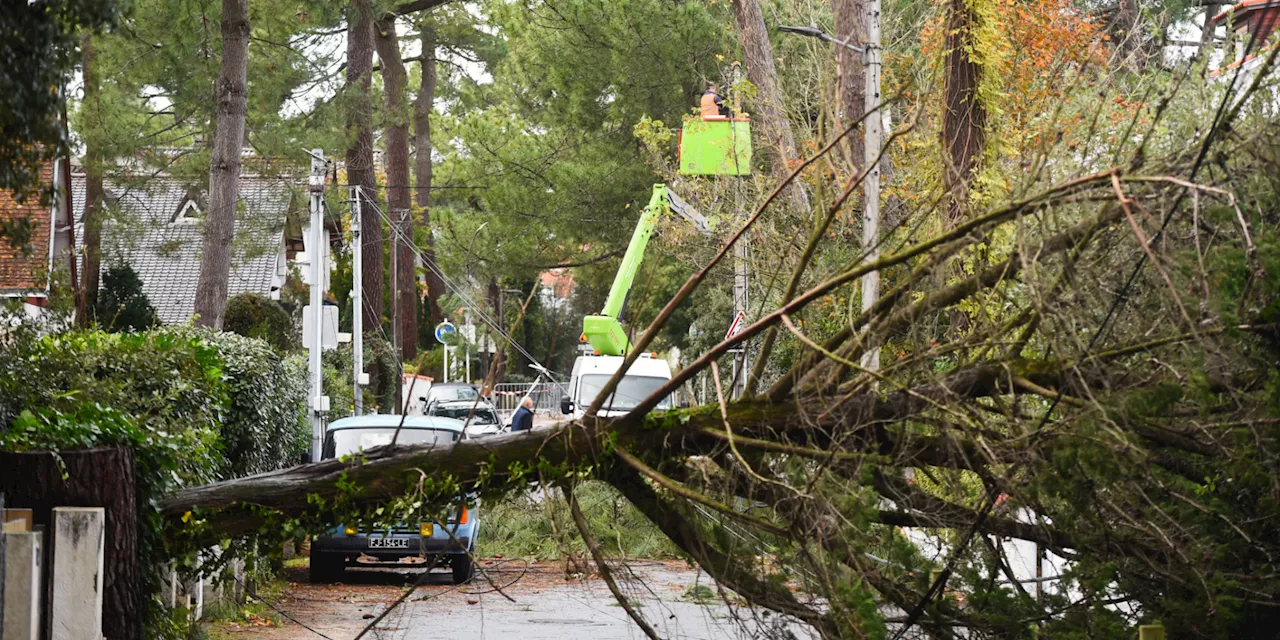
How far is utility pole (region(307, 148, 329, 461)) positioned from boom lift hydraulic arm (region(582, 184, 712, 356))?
17.9 feet

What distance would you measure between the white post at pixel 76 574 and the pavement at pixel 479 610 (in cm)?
330

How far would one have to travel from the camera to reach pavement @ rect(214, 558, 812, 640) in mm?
12844

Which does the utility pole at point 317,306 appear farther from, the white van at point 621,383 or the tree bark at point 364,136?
the tree bark at point 364,136

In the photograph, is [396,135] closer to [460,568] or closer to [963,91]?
[460,568]

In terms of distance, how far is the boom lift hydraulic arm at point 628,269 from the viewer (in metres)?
25.3

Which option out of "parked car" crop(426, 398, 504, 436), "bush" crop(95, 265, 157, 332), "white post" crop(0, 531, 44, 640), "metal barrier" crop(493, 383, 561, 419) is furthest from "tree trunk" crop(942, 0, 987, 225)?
"metal barrier" crop(493, 383, 561, 419)

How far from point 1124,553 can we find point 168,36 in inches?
903

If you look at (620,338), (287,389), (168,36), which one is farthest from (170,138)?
(287,389)

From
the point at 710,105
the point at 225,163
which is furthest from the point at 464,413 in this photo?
the point at 710,105

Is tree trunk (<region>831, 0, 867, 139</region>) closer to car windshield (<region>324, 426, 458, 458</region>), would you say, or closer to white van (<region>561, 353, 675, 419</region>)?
car windshield (<region>324, 426, 458, 458</region>)

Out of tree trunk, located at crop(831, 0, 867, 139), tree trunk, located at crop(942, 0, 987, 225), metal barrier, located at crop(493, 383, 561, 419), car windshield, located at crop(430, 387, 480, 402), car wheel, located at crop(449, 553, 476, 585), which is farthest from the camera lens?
metal barrier, located at crop(493, 383, 561, 419)

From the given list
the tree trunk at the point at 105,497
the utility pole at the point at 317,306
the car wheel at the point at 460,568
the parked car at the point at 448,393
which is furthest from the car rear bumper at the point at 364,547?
the parked car at the point at 448,393

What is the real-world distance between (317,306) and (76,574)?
52.7 ft

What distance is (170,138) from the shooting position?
3322 centimetres
